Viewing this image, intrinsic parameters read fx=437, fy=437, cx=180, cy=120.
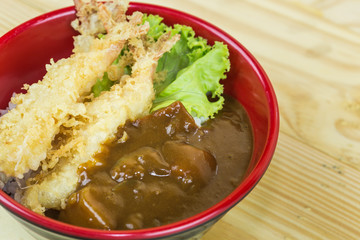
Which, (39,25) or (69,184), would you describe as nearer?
(69,184)

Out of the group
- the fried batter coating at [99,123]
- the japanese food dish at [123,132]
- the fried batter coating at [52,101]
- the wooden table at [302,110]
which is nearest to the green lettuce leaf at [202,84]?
the japanese food dish at [123,132]

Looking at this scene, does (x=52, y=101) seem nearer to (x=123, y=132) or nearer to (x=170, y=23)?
(x=123, y=132)

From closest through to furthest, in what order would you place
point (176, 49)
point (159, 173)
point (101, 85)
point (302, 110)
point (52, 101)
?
point (159, 173) → point (52, 101) → point (101, 85) → point (176, 49) → point (302, 110)

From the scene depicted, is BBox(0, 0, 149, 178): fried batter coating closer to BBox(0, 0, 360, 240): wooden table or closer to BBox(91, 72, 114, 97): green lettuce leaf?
BBox(91, 72, 114, 97): green lettuce leaf

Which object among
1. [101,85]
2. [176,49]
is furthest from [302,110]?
[101,85]

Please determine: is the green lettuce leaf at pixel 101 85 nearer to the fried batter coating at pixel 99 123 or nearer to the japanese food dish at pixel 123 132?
the japanese food dish at pixel 123 132

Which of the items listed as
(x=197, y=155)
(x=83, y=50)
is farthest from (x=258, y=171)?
(x=83, y=50)

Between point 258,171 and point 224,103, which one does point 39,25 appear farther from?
point 258,171
